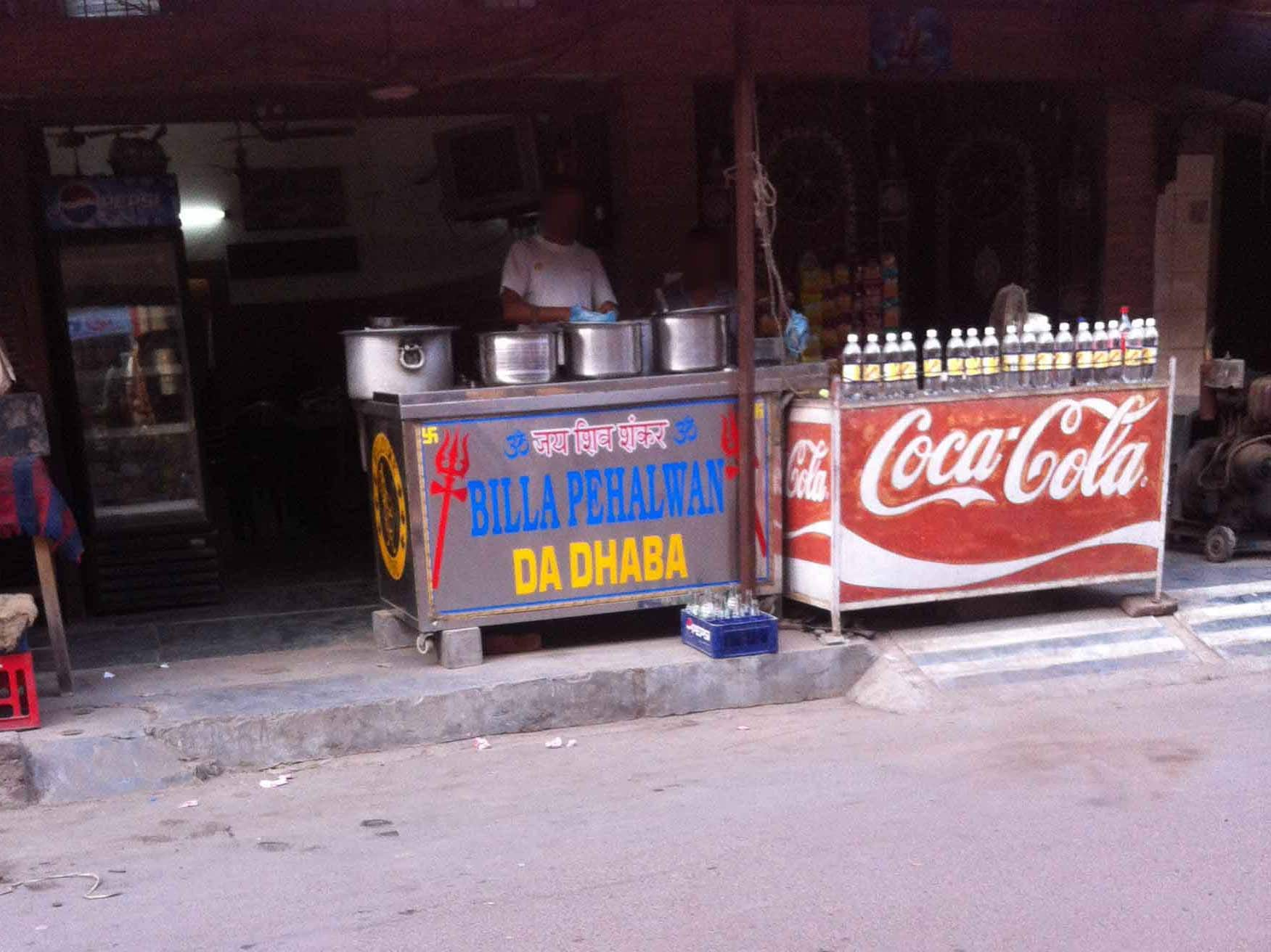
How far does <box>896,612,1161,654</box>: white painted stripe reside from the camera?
21.8ft

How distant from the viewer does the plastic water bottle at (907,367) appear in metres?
6.49

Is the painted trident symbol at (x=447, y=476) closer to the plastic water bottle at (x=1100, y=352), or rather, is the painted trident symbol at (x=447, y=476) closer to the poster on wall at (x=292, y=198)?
the plastic water bottle at (x=1100, y=352)

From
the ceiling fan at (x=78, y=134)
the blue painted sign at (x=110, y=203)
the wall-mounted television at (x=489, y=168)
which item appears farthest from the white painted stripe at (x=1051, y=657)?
the ceiling fan at (x=78, y=134)

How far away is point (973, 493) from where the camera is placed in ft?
21.8

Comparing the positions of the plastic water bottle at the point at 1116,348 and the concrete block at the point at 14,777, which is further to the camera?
the plastic water bottle at the point at 1116,348

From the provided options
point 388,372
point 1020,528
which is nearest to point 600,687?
point 388,372

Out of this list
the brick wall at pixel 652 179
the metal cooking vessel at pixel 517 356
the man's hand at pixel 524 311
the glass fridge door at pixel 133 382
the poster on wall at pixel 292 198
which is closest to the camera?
the metal cooking vessel at pixel 517 356

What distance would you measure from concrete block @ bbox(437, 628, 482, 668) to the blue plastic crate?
1.04 metres

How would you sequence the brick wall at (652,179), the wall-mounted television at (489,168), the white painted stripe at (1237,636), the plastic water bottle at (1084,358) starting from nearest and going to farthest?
the plastic water bottle at (1084,358), the white painted stripe at (1237,636), the brick wall at (652,179), the wall-mounted television at (489,168)

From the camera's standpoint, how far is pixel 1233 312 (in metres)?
10.7

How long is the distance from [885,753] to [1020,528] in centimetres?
172

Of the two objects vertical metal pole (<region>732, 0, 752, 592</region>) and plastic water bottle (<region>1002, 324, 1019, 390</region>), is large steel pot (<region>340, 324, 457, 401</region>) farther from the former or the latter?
plastic water bottle (<region>1002, 324, 1019, 390</region>)

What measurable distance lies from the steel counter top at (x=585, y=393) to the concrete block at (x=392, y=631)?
1029 millimetres

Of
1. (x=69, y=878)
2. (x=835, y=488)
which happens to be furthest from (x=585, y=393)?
(x=69, y=878)
